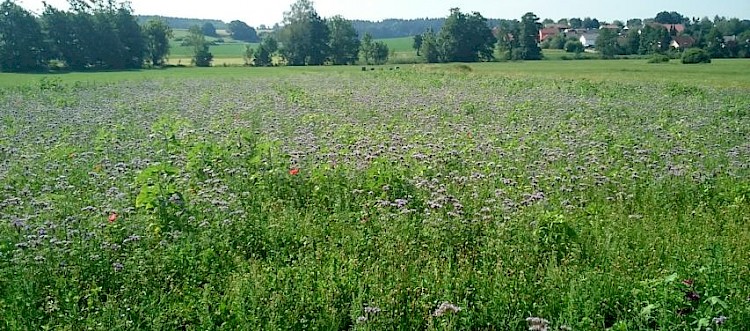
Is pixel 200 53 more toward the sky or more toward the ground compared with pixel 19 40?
more toward the ground

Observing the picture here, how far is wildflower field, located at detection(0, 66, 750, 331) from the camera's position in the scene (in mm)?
5195

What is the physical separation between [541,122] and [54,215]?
450 inches

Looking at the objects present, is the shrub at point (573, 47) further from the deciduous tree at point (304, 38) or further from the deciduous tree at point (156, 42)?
the deciduous tree at point (156, 42)

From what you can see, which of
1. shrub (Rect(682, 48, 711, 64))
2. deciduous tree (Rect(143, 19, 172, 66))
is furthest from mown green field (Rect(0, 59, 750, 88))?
deciduous tree (Rect(143, 19, 172, 66))

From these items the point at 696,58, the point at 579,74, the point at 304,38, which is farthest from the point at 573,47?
the point at 579,74

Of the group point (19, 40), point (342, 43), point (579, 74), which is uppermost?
point (19, 40)

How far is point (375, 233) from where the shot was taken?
7.07 metres

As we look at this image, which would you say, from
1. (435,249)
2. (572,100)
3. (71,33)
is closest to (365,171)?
(435,249)

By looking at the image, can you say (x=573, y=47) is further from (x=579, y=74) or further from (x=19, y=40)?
(x=19, y=40)

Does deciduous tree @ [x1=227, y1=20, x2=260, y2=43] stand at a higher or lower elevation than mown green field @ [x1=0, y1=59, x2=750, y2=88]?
higher

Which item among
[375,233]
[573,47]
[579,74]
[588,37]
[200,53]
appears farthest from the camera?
[588,37]

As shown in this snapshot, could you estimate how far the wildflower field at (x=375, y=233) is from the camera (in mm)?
5195

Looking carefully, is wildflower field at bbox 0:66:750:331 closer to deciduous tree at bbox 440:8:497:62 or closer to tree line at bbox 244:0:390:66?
tree line at bbox 244:0:390:66

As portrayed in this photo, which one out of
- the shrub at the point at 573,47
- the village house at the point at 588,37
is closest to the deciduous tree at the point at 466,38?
the shrub at the point at 573,47
